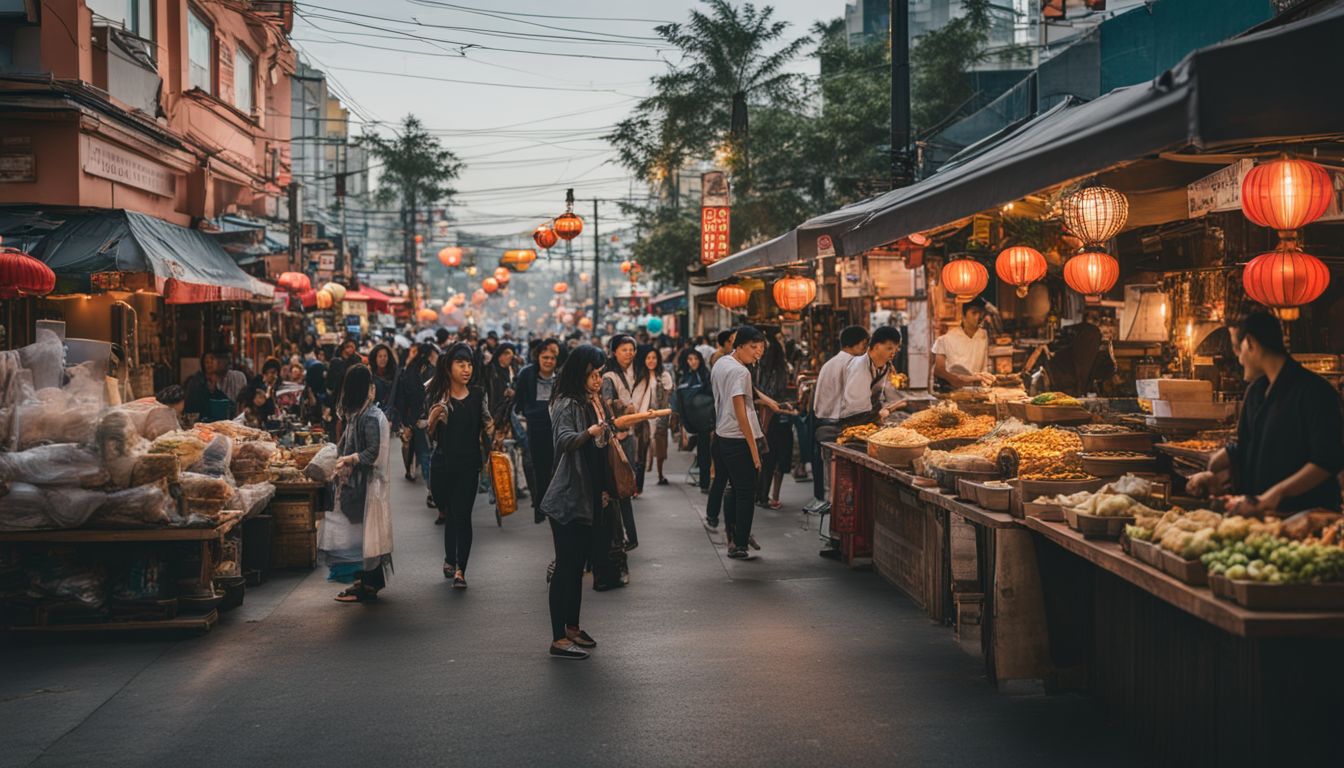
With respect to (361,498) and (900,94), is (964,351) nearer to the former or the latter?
(900,94)

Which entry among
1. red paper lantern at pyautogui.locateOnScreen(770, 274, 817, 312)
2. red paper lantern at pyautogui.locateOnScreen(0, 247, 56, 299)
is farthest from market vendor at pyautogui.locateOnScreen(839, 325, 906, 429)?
red paper lantern at pyautogui.locateOnScreen(0, 247, 56, 299)

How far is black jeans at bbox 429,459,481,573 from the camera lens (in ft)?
32.5

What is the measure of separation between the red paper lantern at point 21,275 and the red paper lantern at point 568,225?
12019 mm

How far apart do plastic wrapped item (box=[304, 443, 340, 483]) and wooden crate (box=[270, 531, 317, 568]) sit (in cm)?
88

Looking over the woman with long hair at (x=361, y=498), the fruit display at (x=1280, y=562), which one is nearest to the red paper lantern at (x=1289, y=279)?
the fruit display at (x=1280, y=562)

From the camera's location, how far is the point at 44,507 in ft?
26.2

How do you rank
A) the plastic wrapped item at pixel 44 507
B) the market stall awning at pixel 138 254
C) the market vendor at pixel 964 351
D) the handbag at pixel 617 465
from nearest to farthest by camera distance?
the handbag at pixel 617 465 < the plastic wrapped item at pixel 44 507 < the market vendor at pixel 964 351 < the market stall awning at pixel 138 254

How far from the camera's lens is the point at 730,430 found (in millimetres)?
10625

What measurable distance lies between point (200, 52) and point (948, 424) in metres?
15.8

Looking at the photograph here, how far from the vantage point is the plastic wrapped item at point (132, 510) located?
805cm

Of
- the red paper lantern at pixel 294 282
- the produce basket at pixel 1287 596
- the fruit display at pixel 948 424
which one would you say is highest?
the red paper lantern at pixel 294 282

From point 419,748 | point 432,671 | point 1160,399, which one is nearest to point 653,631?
point 432,671

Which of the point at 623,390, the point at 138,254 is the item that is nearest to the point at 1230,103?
the point at 623,390

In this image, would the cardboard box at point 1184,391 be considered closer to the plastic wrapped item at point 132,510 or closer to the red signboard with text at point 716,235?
the plastic wrapped item at point 132,510
